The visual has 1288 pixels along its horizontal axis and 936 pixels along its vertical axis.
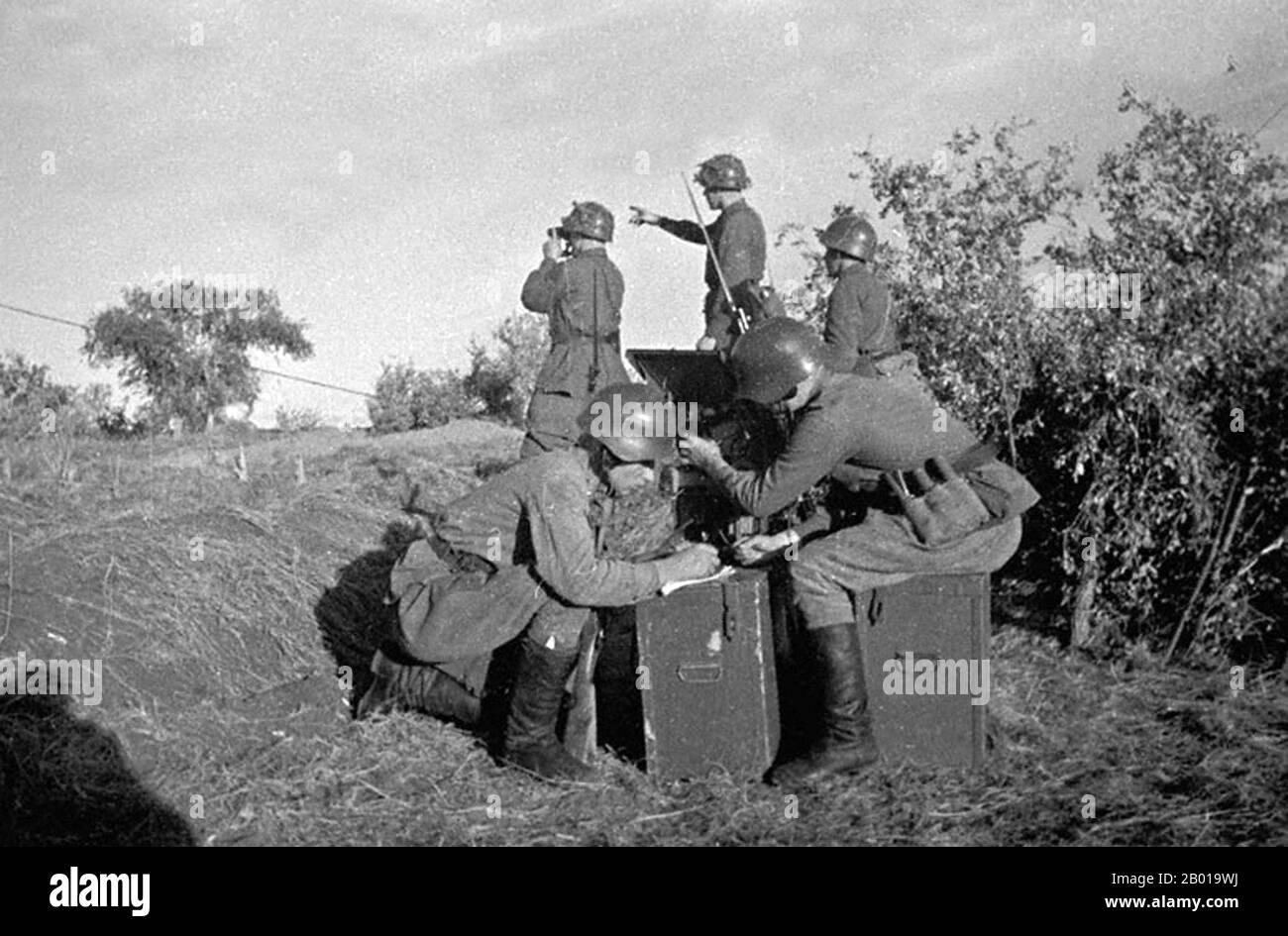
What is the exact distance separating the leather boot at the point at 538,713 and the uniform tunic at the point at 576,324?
11.0 ft

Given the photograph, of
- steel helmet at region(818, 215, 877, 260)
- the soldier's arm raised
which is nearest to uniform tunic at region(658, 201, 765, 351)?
steel helmet at region(818, 215, 877, 260)

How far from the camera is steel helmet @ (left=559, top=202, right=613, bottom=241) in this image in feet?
27.9

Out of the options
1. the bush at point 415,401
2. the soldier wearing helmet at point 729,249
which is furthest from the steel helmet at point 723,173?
the bush at point 415,401

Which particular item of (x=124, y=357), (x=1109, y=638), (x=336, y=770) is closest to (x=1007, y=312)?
(x=1109, y=638)

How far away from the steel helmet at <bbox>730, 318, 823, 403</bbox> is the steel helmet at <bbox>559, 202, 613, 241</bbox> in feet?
11.4

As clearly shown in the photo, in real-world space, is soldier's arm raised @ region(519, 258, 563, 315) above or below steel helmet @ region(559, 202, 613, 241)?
below

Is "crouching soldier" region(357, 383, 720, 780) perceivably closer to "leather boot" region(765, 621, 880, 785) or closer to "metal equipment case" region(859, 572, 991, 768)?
"leather boot" region(765, 621, 880, 785)

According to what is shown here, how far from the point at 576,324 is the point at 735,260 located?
3.98 ft

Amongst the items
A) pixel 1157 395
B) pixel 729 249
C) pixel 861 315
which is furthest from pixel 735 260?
pixel 1157 395

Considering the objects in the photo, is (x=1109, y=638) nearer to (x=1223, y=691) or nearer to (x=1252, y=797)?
(x=1223, y=691)

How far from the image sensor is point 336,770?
530 cm

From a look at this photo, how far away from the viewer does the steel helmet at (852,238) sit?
7465 millimetres

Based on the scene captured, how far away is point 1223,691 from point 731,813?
270 centimetres
